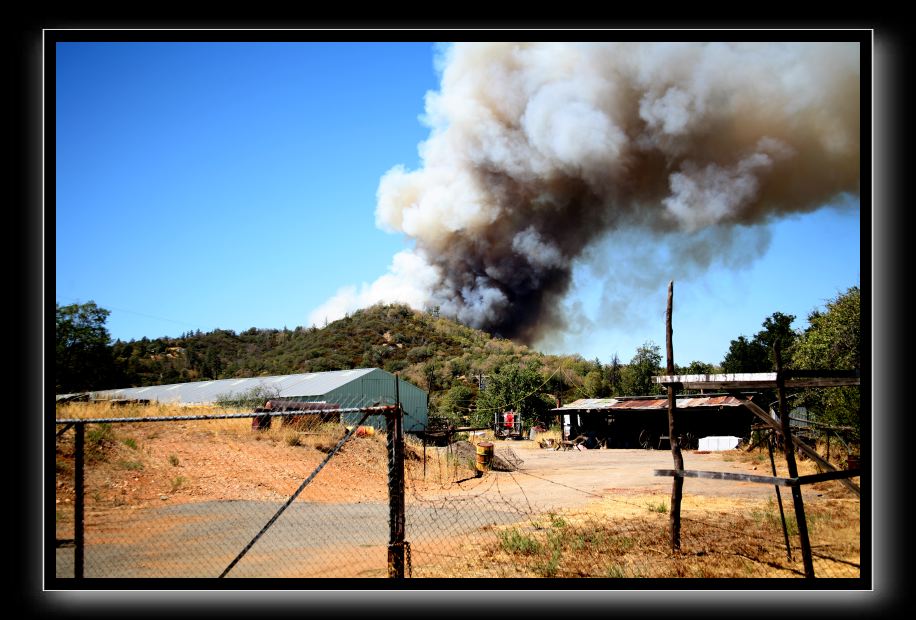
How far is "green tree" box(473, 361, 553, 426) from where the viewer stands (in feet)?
157

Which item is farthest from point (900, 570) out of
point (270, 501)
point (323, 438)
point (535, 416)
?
point (535, 416)

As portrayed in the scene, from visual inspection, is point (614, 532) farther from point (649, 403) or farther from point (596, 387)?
point (596, 387)

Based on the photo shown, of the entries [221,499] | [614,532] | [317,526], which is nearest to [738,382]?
[614,532]

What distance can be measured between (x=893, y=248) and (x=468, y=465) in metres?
16.5

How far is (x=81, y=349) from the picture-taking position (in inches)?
1543

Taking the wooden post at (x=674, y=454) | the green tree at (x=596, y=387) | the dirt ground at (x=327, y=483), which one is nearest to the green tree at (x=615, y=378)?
the green tree at (x=596, y=387)

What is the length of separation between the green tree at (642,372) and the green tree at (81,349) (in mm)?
38674

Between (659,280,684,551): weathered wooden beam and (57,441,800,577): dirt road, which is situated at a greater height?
(659,280,684,551): weathered wooden beam

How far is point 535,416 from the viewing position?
4869 cm

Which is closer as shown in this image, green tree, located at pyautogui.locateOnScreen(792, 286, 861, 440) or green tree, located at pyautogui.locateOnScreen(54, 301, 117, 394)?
green tree, located at pyautogui.locateOnScreen(792, 286, 861, 440)

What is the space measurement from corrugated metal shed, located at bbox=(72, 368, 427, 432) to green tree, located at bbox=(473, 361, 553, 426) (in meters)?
8.57

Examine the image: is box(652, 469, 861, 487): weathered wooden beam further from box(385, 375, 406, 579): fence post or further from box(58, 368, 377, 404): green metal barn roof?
box(58, 368, 377, 404): green metal barn roof

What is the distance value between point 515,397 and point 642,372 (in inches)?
520

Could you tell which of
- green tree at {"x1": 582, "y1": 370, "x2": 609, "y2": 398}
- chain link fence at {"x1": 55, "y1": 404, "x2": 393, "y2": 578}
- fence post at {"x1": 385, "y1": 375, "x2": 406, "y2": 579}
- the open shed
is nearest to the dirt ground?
chain link fence at {"x1": 55, "y1": 404, "x2": 393, "y2": 578}
